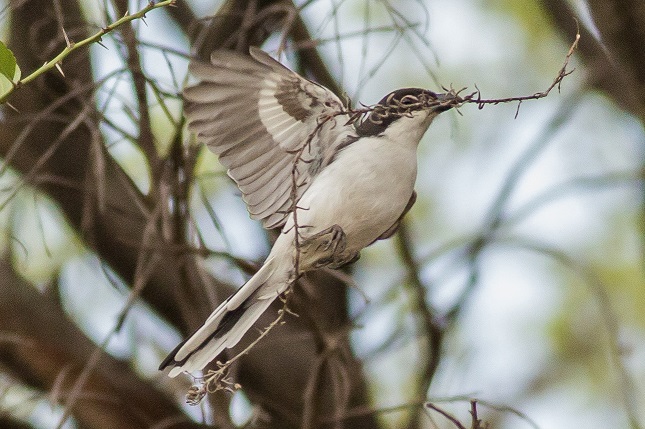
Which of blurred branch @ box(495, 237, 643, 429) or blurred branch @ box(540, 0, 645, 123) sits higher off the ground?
blurred branch @ box(540, 0, 645, 123)

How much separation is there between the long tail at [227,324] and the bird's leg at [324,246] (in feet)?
0.37

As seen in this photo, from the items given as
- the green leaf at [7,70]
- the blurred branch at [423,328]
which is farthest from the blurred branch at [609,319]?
the green leaf at [7,70]

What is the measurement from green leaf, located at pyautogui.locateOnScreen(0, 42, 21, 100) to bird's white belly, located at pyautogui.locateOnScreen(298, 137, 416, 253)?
1.12 m

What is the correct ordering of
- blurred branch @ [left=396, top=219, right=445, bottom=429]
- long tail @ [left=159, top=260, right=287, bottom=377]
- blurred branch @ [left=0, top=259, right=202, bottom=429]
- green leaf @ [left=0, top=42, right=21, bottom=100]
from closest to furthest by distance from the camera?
green leaf @ [left=0, top=42, right=21, bottom=100] → long tail @ [left=159, top=260, right=287, bottom=377] → blurred branch @ [left=0, top=259, right=202, bottom=429] → blurred branch @ [left=396, top=219, right=445, bottom=429]

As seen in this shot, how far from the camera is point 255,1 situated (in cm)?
359

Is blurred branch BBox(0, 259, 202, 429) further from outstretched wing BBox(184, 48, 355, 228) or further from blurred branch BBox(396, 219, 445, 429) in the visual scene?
outstretched wing BBox(184, 48, 355, 228)

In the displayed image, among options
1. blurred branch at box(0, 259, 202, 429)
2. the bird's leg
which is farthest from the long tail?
blurred branch at box(0, 259, 202, 429)

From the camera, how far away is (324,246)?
2.55 metres

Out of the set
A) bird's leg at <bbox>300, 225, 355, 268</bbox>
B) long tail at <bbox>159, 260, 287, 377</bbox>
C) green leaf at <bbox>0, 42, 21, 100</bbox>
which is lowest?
long tail at <bbox>159, 260, 287, 377</bbox>

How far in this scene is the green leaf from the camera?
1.50 metres

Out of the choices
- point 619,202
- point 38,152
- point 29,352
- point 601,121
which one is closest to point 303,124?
point 38,152

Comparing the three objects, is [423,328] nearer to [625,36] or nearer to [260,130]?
[260,130]

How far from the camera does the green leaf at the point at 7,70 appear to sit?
59.2 inches

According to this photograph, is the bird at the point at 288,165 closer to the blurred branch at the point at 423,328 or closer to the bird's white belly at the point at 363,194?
the bird's white belly at the point at 363,194
